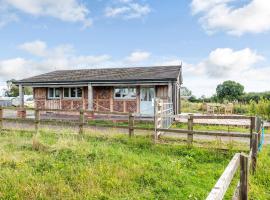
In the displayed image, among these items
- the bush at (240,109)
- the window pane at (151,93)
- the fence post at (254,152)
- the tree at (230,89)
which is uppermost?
the tree at (230,89)

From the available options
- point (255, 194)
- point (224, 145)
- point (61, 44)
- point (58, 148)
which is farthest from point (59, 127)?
point (61, 44)

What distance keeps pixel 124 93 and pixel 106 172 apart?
14686 mm

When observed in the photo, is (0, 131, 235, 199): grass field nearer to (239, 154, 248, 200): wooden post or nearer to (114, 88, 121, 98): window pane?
(239, 154, 248, 200): wooden post

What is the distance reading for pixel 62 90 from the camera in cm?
2264

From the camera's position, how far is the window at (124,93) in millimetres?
20562

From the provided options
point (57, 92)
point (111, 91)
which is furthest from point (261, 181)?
point (57, 92)

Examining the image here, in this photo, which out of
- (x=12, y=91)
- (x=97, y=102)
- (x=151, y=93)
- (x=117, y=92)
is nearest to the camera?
(x=151, y=93)

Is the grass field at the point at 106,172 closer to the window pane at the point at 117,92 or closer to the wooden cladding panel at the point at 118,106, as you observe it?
the wooden cladding panel at the point at 118,106

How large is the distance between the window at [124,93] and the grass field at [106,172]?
11181 millimetres

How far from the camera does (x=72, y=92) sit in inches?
886

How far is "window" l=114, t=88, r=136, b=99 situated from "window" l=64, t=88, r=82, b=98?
3.23m

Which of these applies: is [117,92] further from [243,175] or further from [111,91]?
[243,175]

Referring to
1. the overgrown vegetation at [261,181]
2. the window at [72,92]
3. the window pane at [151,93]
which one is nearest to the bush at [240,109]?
the window pane at [151,93]

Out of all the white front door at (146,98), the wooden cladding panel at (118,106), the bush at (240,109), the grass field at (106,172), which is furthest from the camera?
the bush at (240,109)
